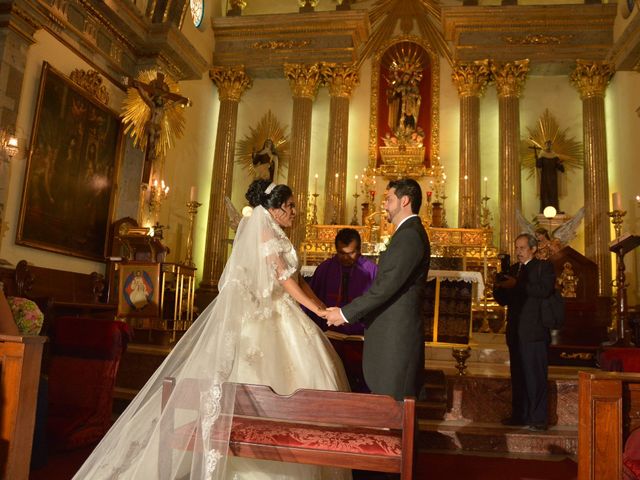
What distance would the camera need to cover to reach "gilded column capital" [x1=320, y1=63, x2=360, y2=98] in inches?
531

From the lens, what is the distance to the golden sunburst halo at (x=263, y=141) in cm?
1398

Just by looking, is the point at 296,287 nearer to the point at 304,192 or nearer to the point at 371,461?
the point at 371,461

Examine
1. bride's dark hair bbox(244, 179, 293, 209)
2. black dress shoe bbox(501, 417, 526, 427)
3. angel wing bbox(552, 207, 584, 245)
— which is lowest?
black dress shoe bbox(501, 417, 526, 427)

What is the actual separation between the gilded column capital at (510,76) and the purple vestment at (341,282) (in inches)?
344

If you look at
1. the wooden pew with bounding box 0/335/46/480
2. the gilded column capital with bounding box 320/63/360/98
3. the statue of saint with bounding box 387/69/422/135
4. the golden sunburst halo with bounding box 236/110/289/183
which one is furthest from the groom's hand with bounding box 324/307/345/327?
the gilded column capital with bounding box 320/63/360/98

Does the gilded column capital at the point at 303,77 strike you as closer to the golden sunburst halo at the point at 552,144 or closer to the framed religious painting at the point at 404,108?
the framed religious painting at the point at 404,108

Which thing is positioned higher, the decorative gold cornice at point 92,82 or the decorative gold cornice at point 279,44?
the decorative gold cornice at point 279,44

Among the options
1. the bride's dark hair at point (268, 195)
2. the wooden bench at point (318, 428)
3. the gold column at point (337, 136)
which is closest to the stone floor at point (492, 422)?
the wooden bench at point (318, 428)

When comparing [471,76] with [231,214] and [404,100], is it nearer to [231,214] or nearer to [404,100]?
[404,100]

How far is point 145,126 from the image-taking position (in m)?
10.6

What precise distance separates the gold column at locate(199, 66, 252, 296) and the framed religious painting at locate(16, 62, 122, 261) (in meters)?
3.19

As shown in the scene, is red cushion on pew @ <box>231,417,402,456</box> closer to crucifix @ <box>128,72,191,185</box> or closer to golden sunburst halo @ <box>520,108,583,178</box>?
crucifix @ <box>128,72,191,185</box>

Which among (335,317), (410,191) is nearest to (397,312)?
(335,317)

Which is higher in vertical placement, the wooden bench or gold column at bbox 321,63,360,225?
gold column at bbox 321,63,360,225
